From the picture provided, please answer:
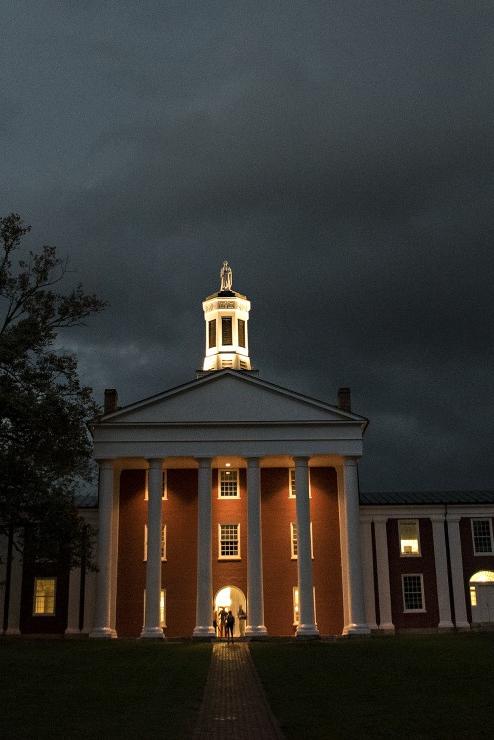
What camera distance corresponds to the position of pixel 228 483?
5256 cm

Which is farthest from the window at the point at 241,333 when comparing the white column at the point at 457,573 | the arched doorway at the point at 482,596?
the arched doorway at the point at 482,596

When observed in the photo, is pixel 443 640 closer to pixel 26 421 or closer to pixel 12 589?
pixel 26 421

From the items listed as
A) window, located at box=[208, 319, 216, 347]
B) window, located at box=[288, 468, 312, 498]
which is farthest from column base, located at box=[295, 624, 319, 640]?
window, located at box=[208, 319, 216, 347]

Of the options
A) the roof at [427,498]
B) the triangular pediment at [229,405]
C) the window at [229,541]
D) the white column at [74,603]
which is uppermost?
the triangular pediment at [229,405]

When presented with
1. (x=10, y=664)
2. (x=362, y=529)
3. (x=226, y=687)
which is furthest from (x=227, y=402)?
(x=226, y=687)

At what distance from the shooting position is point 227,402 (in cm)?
4934

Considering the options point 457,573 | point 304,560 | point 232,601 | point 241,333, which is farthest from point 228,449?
point 457,573

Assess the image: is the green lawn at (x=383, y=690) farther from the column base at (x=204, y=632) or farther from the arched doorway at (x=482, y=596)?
the arched doorway at (x=482, y=596)

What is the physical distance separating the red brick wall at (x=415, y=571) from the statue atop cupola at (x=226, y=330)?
15.9 m

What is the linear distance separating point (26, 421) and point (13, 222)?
350 inches

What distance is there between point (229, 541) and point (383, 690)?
30945mm

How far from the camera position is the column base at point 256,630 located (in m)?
45.3

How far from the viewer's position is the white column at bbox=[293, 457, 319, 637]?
46009mm

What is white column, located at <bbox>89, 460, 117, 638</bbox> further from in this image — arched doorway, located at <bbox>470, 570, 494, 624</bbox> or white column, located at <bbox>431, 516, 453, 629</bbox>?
arched doorway, located at <bbox>470, 570, 494, 624</bbox>
